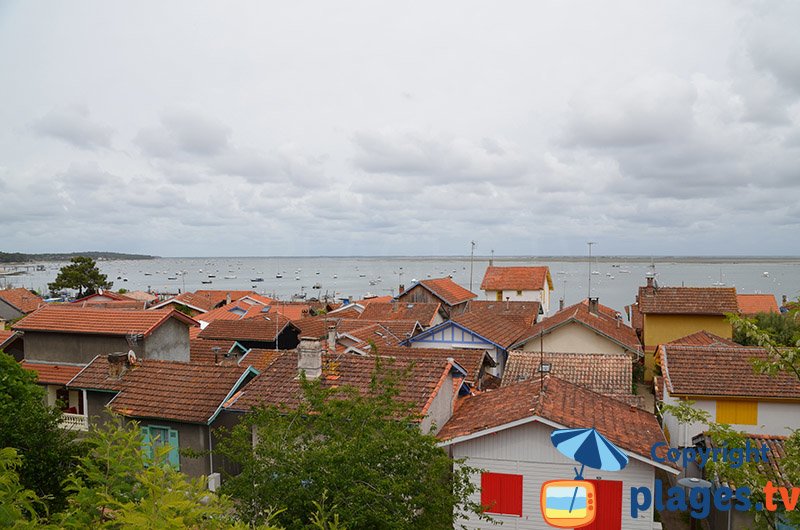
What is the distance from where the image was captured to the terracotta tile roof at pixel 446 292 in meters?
49.7

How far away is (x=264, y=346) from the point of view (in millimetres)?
36469

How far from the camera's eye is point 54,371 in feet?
79.1

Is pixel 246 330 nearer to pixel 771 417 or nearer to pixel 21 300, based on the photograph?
pixel 771 417

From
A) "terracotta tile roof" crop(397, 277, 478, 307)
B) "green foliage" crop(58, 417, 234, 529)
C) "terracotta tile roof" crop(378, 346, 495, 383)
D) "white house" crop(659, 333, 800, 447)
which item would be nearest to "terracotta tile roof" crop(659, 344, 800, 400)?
"white house" crop(659, 333, 800, 447)

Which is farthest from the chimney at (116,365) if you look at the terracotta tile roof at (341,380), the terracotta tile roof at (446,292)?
the terracotta tile roof at (446,292)

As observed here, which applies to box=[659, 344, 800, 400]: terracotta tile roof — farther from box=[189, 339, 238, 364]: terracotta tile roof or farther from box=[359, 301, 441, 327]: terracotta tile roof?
box=[359, 301, 441, 327]: terracotta tile roof

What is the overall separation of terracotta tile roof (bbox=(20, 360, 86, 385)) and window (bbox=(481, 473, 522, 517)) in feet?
57.9

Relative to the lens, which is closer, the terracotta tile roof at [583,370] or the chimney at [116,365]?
the chimney at [116,365]

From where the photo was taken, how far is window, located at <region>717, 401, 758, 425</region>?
18250mm

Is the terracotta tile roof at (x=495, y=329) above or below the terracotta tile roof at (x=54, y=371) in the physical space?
above

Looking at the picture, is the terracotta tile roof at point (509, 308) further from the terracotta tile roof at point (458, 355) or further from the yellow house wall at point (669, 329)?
the terracotta tile roof at point (458, 355)

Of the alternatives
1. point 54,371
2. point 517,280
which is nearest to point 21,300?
point 54,371

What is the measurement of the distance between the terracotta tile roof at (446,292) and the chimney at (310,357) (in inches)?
1328

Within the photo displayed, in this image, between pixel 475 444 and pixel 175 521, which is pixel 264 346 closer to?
pixel 475 444
